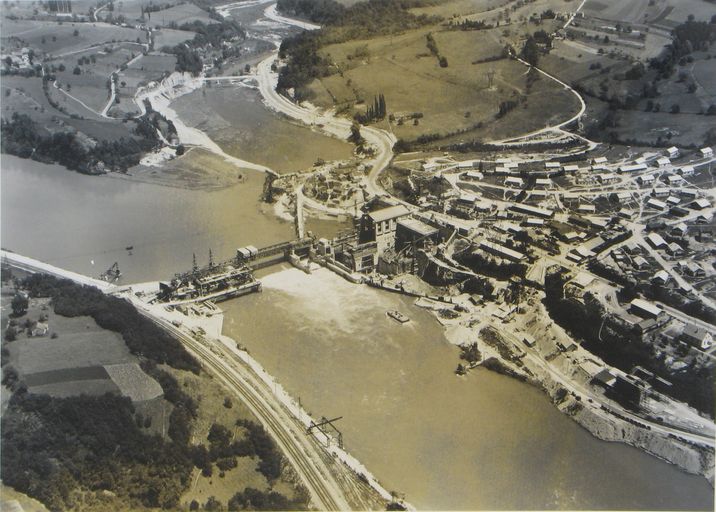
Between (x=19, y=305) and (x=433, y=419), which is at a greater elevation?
(x=19, y=305)

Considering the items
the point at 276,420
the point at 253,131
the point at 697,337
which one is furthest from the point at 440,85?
the point at 276,420

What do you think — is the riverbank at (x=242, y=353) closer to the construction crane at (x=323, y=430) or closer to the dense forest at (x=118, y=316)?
the construction crane at (x=323, y=430)

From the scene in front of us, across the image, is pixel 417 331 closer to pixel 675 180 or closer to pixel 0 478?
pixel 0 478

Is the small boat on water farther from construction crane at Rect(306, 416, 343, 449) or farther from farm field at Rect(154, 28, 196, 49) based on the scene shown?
farm field at Rect(154, 28, 196, 49)

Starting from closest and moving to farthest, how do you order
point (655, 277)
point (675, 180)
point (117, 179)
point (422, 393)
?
1. point (422, 393)
2. point (655, 277)
3. point (675, 180)
4. point (117, 179)

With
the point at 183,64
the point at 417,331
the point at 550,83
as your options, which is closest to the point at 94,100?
the point at 183,64

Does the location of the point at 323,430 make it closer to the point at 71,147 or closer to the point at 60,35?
the point at 71,147
